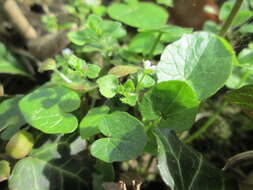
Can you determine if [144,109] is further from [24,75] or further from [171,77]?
[24,75]

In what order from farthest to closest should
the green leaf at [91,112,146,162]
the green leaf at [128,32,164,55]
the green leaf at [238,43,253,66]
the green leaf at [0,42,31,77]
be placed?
the green leaf at [0,42,31,77] → the green leaf at [128,32,164,55] → the green leaf at [238,43,253,66] → the green leaf at [91,112,146,162]

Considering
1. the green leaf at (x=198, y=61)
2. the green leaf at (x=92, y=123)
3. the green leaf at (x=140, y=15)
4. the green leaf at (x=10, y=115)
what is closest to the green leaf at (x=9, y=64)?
the green leaf at (x=10, y=115)

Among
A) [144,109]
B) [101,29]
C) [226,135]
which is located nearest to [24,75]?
[101,29]

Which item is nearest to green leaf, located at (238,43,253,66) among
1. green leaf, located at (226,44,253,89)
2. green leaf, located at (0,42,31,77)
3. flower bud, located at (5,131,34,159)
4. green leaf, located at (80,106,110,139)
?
green leaf, located at (226,44,253,89)

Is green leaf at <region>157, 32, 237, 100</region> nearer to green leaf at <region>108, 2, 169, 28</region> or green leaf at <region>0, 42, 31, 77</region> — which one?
green leaf at <region>108, 2, 169, 28</region>

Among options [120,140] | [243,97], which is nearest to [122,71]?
[120,140]

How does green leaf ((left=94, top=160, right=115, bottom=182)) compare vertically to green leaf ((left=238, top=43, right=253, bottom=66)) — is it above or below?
below

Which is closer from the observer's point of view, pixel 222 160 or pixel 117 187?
pixel 117 187

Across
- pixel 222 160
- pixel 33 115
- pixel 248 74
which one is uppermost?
pixel 33 115
